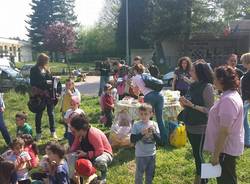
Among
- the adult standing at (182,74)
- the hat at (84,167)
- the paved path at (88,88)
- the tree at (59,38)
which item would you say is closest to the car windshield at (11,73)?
the paved path at (88,88)

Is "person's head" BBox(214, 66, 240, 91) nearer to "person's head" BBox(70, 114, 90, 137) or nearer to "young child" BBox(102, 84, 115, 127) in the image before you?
"person's head" BBox(70, 114, 90, 137)

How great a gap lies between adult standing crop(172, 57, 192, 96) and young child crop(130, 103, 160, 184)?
332 cm

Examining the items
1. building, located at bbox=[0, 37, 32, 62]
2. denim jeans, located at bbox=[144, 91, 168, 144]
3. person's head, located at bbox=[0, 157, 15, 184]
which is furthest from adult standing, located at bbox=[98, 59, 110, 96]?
building, located at bbox=[0, 37, 32, 62]

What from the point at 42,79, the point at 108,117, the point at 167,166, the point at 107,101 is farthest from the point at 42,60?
the point at 167,166

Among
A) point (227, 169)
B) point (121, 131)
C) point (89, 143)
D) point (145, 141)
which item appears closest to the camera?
point (227, 169)

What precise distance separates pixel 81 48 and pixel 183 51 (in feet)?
93.0

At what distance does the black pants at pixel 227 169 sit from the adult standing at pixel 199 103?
2.81 feet

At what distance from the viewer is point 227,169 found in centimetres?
478

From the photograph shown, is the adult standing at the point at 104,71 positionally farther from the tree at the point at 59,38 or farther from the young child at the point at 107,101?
the tree at the point at 59,38

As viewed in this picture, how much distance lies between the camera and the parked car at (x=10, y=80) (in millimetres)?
20547

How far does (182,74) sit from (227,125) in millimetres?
5097

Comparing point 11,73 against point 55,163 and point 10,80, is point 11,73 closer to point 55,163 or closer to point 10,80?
point 10,80

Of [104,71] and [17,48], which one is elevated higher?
[104,71]

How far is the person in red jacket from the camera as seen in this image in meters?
5.53
